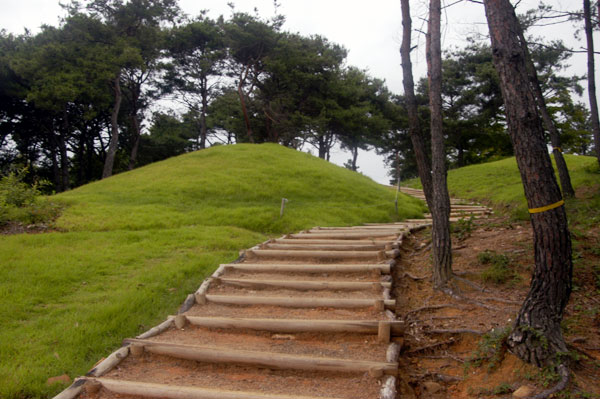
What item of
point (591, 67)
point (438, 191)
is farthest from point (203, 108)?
point (438, 191)

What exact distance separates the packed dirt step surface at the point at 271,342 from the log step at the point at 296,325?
11 mm

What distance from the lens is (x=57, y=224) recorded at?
364 inches

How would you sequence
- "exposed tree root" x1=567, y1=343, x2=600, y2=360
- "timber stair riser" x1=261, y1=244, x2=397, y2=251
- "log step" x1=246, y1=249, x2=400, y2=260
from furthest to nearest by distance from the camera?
1. "timber stair riser" x1=261, y1=244, x2=397, y2=251
2. "log step" x1=246, y1=249, x2=400, y2=260
3. "exposed tree root" x1=567, y1=343, x2=600, y2=360

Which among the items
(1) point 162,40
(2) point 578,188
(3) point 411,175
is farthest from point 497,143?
(1) point 162,40

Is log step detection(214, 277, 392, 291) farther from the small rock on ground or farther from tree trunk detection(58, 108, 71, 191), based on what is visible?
tree trunk detection(58, 108, 71, 191)

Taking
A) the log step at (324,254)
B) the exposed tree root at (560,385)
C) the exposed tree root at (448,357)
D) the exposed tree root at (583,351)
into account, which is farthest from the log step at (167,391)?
the log step at (324,254)

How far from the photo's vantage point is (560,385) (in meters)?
2.77

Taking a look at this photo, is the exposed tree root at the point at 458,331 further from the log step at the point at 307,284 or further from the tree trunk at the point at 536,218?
the log step at the point at 307,284

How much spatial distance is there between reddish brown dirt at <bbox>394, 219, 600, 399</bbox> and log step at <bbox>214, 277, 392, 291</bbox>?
46 cm

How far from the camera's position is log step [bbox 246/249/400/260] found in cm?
639

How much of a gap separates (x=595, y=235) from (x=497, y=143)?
28.5 metres

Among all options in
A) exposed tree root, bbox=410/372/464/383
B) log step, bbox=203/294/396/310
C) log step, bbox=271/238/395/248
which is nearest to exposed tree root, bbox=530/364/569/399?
exposed tree root, bbox=410/372/464/383

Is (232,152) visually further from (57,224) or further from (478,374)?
(478,374)

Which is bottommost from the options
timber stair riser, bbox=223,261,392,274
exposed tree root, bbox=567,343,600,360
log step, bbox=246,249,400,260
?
exposed tree root, bbox=567,343,600,360
